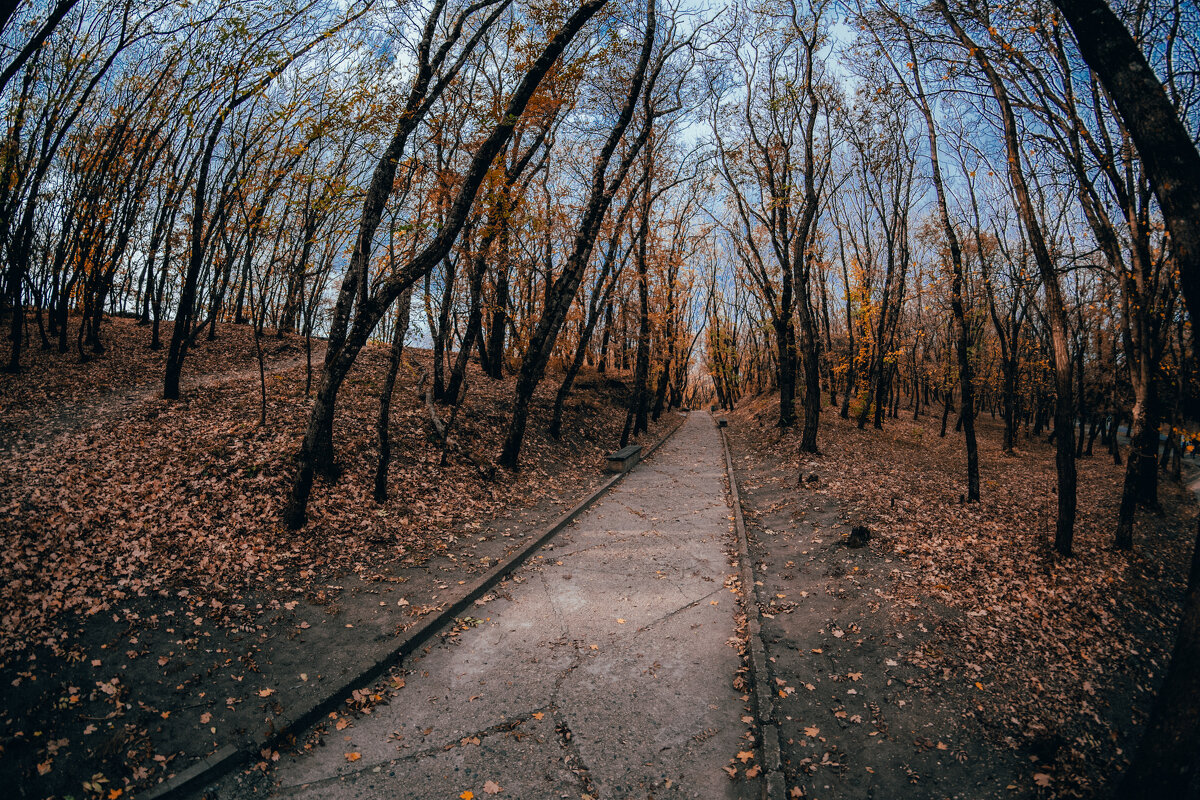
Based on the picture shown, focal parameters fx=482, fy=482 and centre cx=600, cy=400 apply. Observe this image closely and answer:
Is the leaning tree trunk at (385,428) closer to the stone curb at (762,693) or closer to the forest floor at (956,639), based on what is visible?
the stone curb at (762,693)

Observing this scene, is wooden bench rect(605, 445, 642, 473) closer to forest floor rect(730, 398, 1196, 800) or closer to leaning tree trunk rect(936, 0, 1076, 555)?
forest floor rect(730, 398, 1196, 800)

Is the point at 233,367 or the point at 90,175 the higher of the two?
the point at 90,175

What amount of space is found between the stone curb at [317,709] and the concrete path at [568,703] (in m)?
0.21

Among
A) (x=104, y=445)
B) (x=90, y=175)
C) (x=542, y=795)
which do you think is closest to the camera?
(x=542, y=795)

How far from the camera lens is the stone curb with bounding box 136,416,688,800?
129 inches

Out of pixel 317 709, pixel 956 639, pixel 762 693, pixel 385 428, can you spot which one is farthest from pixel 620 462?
pixel 317 709

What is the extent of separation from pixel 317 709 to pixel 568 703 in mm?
2102

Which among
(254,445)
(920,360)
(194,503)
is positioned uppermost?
(920,360)

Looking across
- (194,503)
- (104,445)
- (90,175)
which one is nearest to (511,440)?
(194,503)

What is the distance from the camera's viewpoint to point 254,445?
330 inches

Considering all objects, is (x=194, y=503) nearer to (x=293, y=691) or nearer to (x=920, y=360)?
(x=293, y=691)

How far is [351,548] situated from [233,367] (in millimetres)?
12386

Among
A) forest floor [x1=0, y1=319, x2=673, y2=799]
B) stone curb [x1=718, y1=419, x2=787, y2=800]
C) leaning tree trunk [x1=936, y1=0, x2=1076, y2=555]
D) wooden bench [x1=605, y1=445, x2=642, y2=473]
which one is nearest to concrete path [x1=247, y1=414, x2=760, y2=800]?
stone curb [x1=718, y1=419, x2=787, y2=800]

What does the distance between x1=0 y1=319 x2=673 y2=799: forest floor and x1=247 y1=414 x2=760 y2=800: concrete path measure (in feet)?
1.91
